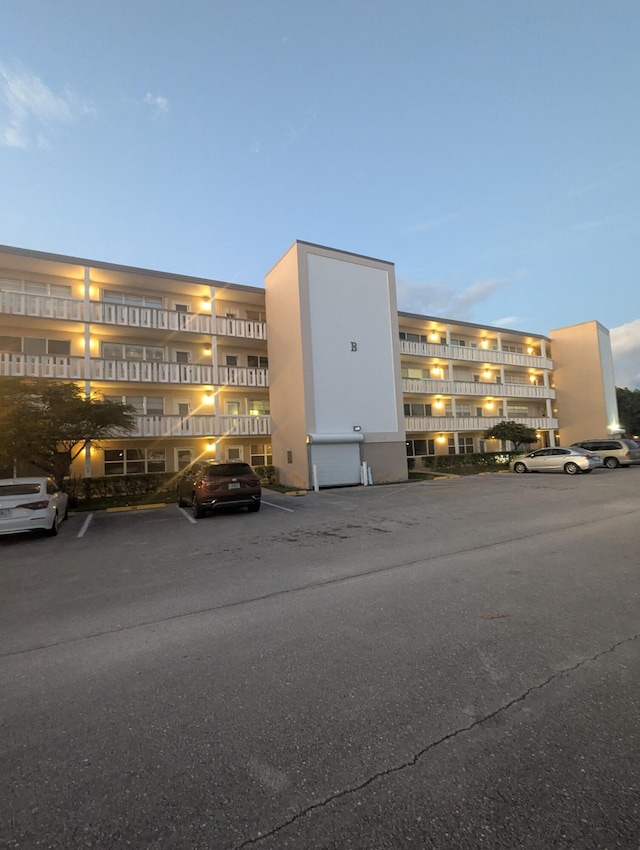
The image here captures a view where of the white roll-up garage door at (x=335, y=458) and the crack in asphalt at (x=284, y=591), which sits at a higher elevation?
the white roll-up garage door at (x=335, y=458)

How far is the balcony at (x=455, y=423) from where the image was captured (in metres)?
27.0

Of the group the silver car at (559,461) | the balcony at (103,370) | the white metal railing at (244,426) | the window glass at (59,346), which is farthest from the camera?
the silver car at (559,461)

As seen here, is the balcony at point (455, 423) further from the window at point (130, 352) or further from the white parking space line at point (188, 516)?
→ the white parking space line at point (188, 516)

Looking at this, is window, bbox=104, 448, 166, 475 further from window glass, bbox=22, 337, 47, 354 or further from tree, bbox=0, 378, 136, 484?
window glass, bbox=22, 337, 47, 354

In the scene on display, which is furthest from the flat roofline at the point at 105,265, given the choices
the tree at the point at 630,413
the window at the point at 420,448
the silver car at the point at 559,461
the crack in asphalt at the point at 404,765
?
the tree at the point at 630,413

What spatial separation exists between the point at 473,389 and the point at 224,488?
23709 mm

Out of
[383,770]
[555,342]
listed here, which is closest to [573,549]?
[383,770]

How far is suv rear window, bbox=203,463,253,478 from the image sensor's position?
1236 centimetres

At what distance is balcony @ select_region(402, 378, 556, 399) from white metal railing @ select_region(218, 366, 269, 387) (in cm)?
982

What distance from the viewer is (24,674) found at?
351cm

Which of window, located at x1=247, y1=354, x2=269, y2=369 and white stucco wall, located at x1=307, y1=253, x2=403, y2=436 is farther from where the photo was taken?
window, located at x1=247, y1=354, x2=269, y2=369

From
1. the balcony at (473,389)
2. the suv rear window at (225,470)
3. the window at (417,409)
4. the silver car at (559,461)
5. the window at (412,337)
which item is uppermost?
the window at (412,337)

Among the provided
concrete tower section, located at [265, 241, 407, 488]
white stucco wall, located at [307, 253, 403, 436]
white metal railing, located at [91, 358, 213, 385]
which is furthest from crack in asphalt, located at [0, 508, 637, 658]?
white metal railing, located at [91, 358, 213, 385]

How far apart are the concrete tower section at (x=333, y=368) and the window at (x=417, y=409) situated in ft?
22.2
